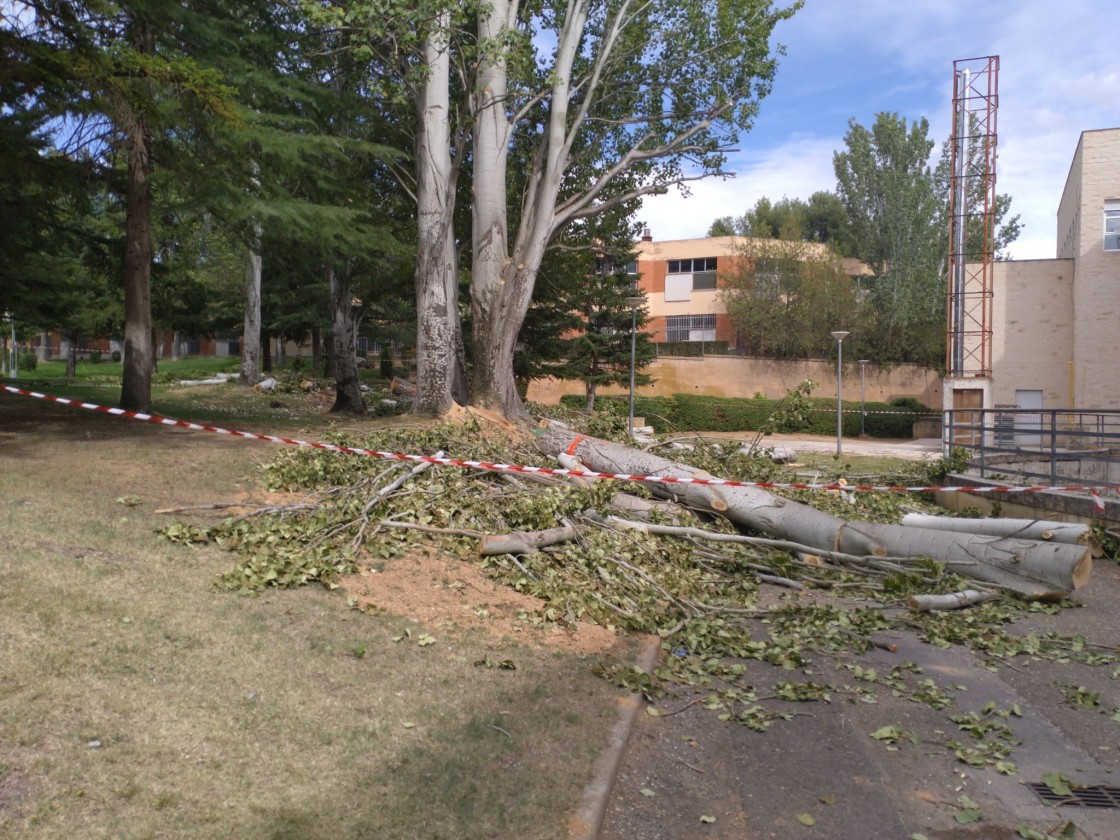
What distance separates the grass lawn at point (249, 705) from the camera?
3666mm

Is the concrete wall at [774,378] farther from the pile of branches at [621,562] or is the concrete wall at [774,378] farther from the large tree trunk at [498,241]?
the pile of branches at [621,562]

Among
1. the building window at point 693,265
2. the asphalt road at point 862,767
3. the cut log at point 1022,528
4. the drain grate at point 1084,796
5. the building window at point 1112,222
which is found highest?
the building window at point 693,265

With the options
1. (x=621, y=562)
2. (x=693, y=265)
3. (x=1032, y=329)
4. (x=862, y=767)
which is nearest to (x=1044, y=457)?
(x=621, y=562)

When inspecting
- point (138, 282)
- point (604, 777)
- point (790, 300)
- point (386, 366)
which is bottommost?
point (604, 777)

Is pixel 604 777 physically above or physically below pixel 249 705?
below

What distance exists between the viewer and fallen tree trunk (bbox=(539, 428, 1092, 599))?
27.2 feet

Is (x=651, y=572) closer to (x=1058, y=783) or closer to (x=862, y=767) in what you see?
(x=862, y=767)

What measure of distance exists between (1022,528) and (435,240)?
9.56 m

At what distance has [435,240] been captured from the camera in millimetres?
14836

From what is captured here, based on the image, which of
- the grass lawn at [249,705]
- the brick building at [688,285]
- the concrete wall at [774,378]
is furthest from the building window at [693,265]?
the grass lawn at [249,705]

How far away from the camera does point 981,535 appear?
29.9 feet

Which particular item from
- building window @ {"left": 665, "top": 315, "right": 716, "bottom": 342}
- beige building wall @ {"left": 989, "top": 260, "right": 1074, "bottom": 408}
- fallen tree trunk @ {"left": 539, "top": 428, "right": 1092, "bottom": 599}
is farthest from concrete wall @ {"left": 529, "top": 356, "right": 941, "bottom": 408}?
fallen tree trunk @ {"left": 539, "top": 428, "right": 1092, "bottom": 599}

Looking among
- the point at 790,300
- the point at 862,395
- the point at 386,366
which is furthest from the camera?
the point at 790,300

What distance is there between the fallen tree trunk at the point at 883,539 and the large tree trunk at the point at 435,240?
4052mm
